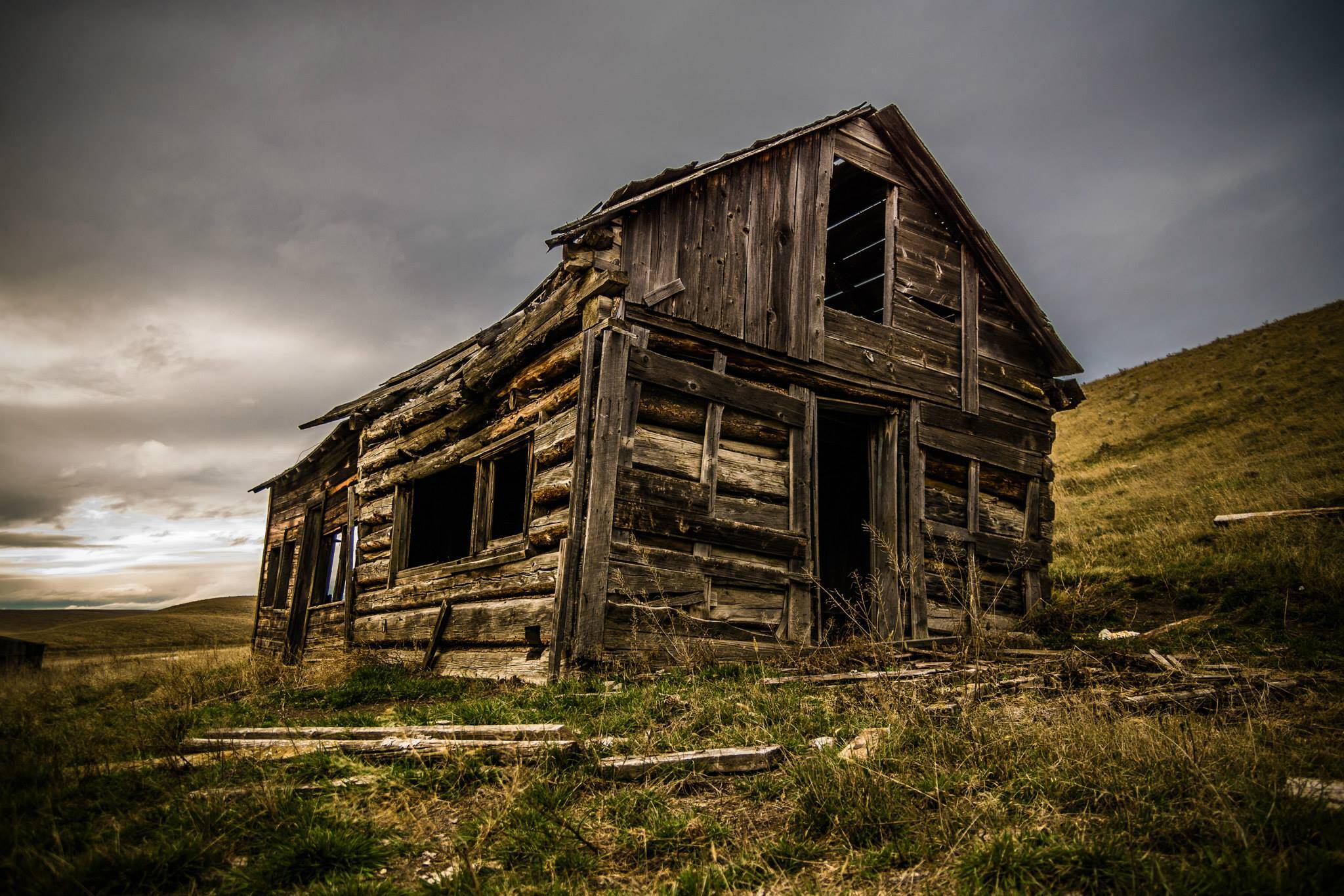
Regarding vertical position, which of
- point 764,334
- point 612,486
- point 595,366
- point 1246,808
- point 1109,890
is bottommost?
point 1109,890

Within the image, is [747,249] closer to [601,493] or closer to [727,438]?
[727,438]

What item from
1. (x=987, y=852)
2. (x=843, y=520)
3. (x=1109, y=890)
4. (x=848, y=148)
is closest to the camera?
(x=1109, y=890)

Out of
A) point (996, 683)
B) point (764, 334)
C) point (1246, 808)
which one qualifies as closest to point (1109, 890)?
point (1246, 808)

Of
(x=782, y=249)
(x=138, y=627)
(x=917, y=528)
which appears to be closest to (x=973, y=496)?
(x=917, y=528)

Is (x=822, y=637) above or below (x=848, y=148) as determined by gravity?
below

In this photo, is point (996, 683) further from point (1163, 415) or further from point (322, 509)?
point (1163, 415)

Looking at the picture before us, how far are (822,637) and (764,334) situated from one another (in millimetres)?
3131

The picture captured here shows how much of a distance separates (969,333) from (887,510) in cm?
285

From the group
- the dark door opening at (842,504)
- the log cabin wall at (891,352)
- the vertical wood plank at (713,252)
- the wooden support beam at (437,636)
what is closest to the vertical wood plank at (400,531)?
the wooden support beam at (437,636)

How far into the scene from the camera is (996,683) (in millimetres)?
4168

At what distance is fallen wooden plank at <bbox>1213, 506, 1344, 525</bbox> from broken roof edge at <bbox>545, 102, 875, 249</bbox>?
1052cm

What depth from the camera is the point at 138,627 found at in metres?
24.8

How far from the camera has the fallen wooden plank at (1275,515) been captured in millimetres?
11586

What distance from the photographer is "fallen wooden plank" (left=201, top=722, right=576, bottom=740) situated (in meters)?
3.37
